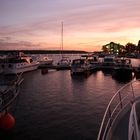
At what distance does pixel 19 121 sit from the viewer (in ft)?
56.4

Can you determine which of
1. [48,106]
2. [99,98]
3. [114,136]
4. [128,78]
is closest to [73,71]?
[128,78]

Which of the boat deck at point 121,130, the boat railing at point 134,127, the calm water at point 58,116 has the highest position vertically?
the boat railing at point 134,127

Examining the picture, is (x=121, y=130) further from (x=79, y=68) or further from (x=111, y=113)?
(x=79, y=68)

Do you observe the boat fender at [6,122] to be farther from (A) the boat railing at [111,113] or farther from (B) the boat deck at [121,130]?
(B) the boat deck at [121,130]

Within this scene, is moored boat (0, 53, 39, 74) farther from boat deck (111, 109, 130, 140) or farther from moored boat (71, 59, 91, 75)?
boat deck (111, 109, 130, 140)

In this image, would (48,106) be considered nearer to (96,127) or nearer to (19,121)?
(19,121)

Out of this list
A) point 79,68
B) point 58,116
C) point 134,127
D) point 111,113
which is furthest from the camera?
point 79,68

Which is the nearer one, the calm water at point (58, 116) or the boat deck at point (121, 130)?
the boat deck at point (121, 130)

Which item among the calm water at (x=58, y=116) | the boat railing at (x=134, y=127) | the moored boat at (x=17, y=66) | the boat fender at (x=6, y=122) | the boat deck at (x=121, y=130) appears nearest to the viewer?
the boat railing at (x=134, y=127)

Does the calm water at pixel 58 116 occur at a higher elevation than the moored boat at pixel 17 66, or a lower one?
lower

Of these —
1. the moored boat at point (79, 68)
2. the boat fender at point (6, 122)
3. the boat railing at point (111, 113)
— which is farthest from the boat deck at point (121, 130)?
the moored boat at point (79, 68)

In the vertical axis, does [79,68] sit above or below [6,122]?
above

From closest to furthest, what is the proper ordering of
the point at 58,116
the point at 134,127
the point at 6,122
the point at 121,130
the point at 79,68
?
the point at 134,127, the point at 121,130, the point at 6,122, the point at 58,116, the point at 79,68

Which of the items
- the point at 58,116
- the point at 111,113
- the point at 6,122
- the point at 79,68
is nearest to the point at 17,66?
the point at 79,68
